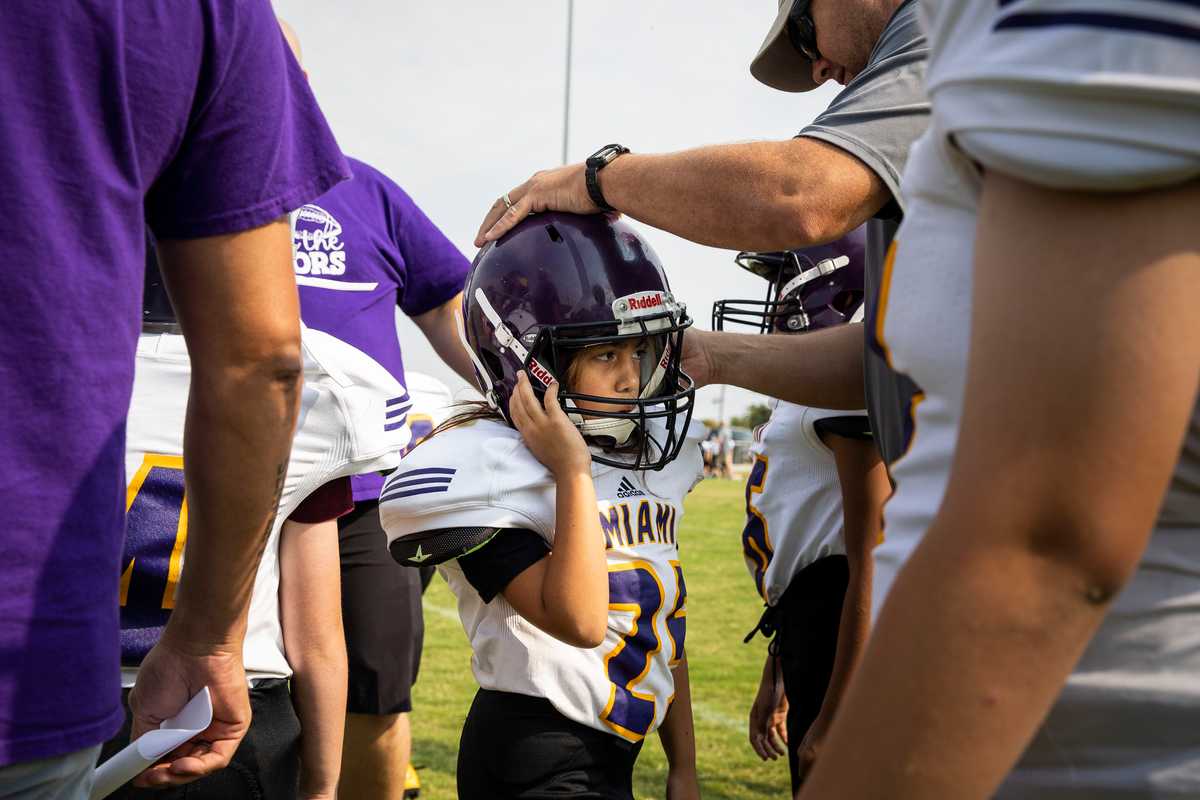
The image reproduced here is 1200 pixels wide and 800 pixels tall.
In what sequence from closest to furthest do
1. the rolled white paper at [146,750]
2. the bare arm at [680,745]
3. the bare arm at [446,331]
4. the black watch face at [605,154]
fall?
the rolled white paper at [146,750] → the black watch face at [605,154] → the bare arm at [680,745] → the bare arm at [446,331]

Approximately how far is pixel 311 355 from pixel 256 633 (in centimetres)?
61

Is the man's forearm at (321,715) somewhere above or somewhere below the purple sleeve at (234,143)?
below

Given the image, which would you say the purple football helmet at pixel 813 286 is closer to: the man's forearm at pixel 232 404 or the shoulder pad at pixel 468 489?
the shoulder pad at pixel 468 489

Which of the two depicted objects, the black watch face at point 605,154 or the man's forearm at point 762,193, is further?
the black watch face at point 605,154

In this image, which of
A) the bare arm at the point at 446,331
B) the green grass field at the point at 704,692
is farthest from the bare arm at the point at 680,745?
the green grass field at the point at 704,692

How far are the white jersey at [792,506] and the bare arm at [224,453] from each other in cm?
175

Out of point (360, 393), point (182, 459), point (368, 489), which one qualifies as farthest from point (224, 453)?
point (368, 489)

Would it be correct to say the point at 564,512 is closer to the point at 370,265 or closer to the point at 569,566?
the point at 569,566

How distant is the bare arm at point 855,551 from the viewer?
8.60 ft

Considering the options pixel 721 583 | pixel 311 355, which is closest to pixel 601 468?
pixel 311 355

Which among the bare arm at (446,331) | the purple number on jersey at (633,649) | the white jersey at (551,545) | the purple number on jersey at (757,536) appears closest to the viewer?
the white jersey at (551,545)

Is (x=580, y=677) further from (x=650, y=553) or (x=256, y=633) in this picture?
(x=256, y=633)

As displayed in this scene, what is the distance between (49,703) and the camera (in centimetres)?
112

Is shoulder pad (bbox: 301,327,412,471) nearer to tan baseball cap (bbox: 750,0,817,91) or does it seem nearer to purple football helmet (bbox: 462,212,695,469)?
purple football helmet (bbox: 462,212,695,469)
